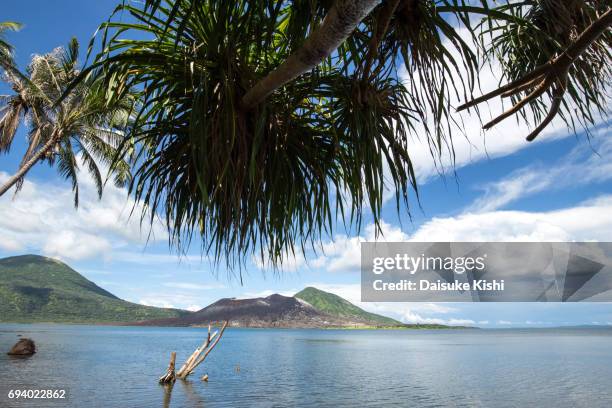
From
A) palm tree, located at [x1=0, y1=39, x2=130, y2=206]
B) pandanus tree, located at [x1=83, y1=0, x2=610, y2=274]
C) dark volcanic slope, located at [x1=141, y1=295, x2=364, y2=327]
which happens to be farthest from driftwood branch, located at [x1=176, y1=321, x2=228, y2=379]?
dark volcanic slope, located at [x1=141, y1=295, x2=364, y2=327]

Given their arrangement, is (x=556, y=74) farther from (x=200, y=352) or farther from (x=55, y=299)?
(x=55, y=299)

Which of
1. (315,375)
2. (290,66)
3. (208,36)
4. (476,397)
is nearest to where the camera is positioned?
(290,66)

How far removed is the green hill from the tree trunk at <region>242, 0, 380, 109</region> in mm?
163325

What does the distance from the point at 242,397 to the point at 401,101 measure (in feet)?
67.8

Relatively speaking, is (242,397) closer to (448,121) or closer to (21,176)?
(21,176)

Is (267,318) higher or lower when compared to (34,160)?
higher

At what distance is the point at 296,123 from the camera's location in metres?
2.34

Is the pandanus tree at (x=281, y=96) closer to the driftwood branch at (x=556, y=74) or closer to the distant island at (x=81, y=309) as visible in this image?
the driftwood branch at (x=556, y=74)

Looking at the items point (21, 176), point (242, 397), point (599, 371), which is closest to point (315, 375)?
point (242, 397)

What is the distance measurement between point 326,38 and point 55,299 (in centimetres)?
17876

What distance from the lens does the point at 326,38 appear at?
4.60 ft

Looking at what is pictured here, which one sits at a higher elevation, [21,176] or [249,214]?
[21,176]

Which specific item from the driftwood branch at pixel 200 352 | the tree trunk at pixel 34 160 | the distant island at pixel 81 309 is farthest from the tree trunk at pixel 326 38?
the distant island at pixel 81 309

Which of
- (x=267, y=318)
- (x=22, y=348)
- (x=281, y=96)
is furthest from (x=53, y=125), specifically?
(x=267, y=318)
